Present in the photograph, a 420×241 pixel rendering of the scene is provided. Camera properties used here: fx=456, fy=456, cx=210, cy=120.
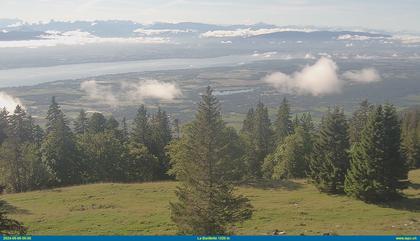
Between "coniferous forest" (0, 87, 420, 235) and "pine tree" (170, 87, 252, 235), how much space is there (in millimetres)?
65

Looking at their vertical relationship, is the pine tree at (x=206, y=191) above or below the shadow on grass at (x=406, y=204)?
above

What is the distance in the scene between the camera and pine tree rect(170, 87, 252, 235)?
27406mm

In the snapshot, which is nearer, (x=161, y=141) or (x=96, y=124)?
(x=161, y=141)

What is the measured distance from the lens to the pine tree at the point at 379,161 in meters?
42.6

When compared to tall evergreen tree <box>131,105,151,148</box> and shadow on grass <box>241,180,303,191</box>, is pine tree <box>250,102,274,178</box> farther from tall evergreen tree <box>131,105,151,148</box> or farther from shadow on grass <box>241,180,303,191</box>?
shadow on grass <box>241,180,303,191</box>

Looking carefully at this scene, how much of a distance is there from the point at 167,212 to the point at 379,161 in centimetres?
2035

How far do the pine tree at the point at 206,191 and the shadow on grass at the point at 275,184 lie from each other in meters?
24.8

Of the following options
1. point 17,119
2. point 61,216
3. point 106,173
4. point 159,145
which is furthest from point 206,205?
point 17,119

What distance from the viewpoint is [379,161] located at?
1674 inches

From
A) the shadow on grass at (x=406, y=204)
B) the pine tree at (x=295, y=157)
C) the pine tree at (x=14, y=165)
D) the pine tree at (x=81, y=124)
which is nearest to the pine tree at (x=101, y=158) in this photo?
the pine tree at (x=14, y=165)

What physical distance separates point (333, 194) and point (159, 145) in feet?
140

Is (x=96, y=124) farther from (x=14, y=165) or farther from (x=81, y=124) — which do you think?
(x=14, y=165)

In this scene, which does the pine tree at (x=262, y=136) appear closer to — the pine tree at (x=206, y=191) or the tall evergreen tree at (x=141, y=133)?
the tall evergreen tree at (x=141, y=133)

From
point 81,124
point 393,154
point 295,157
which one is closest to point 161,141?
point 81,124
